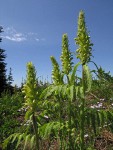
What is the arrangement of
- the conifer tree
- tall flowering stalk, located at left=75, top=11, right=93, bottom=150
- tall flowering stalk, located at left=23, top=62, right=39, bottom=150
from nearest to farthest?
1. tall flowering stalk, located at left=23, top=62, right=39, bottom=150
2. tall flowering stalk, located at left=75, top=11, right=93, bottom=150
3. the conifer tree

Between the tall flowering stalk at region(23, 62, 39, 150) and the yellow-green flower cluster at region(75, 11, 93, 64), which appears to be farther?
the yellow-green flower cluster at region(75, 11, 93, 64)

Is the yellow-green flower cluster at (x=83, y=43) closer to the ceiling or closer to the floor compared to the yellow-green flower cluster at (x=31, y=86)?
closer to the ceiling

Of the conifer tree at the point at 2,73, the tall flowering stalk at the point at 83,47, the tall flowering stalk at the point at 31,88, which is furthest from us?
the conifer tree at the point at 2,73


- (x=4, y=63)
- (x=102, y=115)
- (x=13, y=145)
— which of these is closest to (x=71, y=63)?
(x=102, y=115)

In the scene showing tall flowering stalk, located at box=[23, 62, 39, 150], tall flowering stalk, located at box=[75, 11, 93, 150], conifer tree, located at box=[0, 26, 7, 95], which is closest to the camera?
tall flowering stalk, located at box=[23, 62, 39, 150]

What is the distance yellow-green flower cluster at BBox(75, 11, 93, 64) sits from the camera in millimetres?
3766

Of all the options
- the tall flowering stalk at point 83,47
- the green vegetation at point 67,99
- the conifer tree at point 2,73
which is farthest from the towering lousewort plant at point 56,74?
the conifer tree at point 2,73

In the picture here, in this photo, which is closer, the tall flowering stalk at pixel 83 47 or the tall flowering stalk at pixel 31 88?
the tall flowering stalk at pixel 31 88

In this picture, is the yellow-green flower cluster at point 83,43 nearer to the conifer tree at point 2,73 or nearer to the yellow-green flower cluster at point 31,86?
the yellow-green flower cluster at point 31,86

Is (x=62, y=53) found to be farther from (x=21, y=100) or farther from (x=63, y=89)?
(x=21, y=100)

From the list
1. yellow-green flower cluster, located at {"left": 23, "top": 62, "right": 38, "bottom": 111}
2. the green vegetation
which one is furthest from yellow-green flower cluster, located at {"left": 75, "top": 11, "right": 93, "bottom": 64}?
yellow-green flower cluster, located at {"left": 23, "top": 62, "right": 38, "bottom": 111}

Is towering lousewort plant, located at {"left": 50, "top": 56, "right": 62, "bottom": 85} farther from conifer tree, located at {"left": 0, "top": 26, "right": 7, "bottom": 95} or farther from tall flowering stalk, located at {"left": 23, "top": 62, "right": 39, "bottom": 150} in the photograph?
conifer tree, located at {"left": 0, "top": 26, "right": 7, "bottom": 95}

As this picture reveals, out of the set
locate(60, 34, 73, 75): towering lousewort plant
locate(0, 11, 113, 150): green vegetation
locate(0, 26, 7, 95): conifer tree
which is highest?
locate(0, 26, 7, 95): conifer tree

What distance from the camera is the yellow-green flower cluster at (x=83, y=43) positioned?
Result: 3.77 meters
